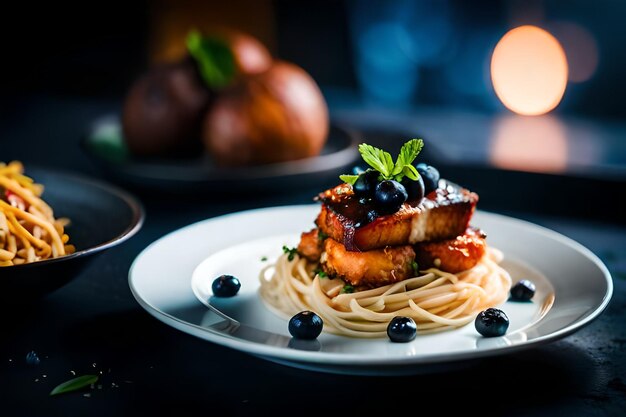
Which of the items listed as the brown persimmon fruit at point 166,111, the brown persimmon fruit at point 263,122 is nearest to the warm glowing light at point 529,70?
the brown persimmon fruit at point 263,122

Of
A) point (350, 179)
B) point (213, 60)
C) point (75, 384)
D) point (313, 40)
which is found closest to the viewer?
point (75, 384)

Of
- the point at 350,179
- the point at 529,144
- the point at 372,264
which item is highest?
the point at 529,144

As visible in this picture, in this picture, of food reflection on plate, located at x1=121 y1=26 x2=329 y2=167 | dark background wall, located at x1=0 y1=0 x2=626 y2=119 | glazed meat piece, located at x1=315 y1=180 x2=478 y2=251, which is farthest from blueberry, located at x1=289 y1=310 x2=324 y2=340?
dark background wall, located at x1=0 y1=0 x2=626 y2=119

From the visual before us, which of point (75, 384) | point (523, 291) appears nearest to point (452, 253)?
point (523, 291)

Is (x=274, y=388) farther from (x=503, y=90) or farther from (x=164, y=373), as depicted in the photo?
(x=503, y=90)

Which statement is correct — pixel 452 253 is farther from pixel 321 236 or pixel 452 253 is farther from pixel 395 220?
pixel 321 236

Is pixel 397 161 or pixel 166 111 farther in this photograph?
pixel 166 111

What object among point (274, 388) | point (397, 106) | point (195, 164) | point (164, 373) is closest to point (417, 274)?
point (274, 388)

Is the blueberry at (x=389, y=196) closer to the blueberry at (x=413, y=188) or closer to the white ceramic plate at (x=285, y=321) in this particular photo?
the blueberry at (x=413, y=188)
